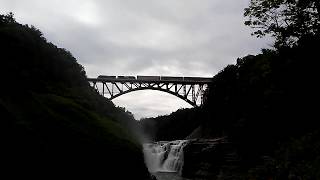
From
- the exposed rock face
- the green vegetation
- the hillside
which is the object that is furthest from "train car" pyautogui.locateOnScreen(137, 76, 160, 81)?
the green vegetation

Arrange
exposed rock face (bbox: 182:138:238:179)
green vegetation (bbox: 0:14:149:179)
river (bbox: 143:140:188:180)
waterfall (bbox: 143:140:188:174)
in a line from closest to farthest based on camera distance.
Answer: green vegetation (bbox: 0:14:149:179) → exposed rock face (bbox: 182:138:238:179) → river (bbox: 143:140:188:180) → waterfall (bbox: 143:140:188:174)

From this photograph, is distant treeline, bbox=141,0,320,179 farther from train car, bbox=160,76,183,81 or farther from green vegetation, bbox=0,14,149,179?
train car, bbox=160,76,183,81

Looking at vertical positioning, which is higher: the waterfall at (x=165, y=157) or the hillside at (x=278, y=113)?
the hillside at (x=278, y=113)

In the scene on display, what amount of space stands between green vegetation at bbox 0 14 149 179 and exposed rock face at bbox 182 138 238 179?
40.9ft

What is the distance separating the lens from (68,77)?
25.6m

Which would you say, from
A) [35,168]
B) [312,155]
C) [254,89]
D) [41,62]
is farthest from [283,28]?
[254,89]

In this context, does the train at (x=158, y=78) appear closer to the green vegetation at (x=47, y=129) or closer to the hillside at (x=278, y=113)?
the hillside at (x=278, y=113)

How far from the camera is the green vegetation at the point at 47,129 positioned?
14.9 m

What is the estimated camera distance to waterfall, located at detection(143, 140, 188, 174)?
132 ft

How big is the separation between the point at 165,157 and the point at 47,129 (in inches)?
1116

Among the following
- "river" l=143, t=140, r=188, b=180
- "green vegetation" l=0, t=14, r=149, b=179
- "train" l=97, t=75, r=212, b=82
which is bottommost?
"river" l=143, t=140, r=188, b=180

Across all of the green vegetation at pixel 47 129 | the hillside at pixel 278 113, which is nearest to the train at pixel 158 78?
the hillside at pixel 278 113

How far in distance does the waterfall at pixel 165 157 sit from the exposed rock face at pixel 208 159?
1.58m

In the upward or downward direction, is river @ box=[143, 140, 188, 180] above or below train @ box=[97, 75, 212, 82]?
below
